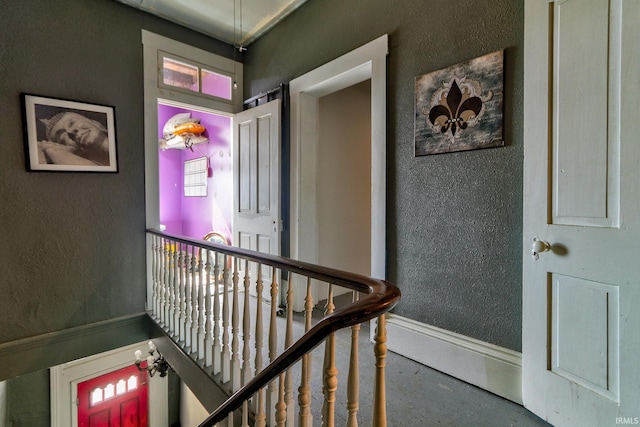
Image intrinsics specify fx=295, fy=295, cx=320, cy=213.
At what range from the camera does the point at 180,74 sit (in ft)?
9.85

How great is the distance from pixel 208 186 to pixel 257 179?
2176 mm

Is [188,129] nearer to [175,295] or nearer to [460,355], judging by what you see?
[175,295]

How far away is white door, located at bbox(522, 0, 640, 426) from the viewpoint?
114 cm

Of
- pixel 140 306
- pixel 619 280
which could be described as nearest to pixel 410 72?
pixel 619 280

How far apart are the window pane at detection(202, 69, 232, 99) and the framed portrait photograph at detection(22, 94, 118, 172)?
0.96m

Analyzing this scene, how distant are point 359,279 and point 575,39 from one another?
4.61ft

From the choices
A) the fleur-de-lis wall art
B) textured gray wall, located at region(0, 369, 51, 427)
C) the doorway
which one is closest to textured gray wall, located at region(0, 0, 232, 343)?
textured gray wall, located at region(0, 369, 51, 427)

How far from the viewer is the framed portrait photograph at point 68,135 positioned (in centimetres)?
227

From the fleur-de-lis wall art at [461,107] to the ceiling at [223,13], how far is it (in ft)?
5.35

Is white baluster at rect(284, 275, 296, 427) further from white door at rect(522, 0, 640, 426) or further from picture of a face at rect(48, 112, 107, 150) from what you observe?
picture of a face at rect(48, 112, 107, 150)

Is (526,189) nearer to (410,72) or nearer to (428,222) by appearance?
(428,222)

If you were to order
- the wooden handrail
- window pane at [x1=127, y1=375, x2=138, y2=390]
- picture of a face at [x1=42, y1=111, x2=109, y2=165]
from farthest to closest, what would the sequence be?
window pane at [x1=127, y1=375, x2=138, y2=390], picture of a face at [x1=42, y1=111, x2=109, y2=165], the wooden handrail

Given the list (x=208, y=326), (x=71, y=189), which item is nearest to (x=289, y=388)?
(x=208, y=326)

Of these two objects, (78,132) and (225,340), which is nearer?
(225,340)
